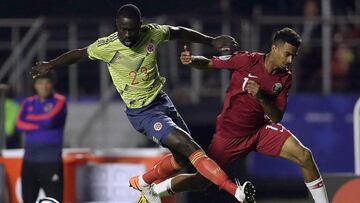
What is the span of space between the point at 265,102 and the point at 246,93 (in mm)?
598

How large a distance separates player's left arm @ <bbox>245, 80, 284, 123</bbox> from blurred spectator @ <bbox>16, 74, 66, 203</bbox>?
3647mm

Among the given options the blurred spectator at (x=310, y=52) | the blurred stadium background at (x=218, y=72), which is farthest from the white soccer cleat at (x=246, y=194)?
the blurred spectator at (x=310, y=52)

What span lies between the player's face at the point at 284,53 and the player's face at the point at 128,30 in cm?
124

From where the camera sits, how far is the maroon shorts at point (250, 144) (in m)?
10.8

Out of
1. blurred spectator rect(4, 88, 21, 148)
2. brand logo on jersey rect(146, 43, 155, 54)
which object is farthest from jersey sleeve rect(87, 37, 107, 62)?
blurred spectator rect(4, 88, 21, 148)

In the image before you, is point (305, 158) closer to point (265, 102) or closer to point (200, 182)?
point (265, 102)

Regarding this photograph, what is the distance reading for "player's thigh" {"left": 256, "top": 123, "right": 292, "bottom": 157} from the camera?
35.5 ft

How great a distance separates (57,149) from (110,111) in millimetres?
3782

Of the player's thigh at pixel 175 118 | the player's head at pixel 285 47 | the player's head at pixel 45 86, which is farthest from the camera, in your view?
the player's head at pixel 45 86

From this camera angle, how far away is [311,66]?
17.3m

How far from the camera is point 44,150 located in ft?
43.8

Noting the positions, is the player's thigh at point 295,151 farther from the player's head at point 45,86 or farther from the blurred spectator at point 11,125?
the blurred spectator at point 11,125

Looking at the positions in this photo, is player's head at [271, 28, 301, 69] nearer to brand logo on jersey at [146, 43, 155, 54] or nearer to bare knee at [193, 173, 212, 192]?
brand logo on jersey at [146, 43, 155, 54]

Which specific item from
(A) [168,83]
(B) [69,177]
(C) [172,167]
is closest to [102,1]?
(A) [168,83]
